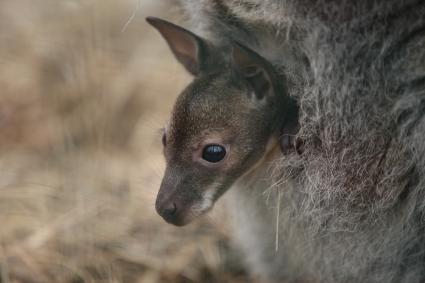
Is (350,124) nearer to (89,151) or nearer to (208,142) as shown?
(208,142)

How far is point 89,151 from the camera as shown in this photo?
11.5 feet

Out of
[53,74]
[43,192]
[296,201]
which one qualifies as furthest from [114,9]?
[296,201]

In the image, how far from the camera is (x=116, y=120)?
13.0 feet

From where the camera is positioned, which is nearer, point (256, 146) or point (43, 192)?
point (256, 146)

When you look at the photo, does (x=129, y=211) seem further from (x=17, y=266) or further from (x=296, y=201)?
(x=296, y=201)

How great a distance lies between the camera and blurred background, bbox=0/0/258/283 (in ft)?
9.07

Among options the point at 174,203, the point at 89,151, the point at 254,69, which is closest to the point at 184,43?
the point at 254,69

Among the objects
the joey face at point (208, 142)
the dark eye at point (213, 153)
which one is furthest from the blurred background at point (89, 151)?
the dark eye at point (213, 153)

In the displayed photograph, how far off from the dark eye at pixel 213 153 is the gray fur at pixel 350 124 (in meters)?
0.17

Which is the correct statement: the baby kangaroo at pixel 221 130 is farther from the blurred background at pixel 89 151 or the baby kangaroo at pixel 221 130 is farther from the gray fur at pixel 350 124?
the blurred background at pixel 89 151

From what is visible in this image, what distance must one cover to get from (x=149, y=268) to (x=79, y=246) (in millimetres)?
259

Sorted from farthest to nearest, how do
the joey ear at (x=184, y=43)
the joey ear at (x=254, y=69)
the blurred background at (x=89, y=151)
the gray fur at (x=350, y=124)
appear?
the blurred background at (x=89, y=151)
the joey ear at (x=184, y=43)
the joey ear at (x=254, y=69)
the gray fur at (x=350, y=124)

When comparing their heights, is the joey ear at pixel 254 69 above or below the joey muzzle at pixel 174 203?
above

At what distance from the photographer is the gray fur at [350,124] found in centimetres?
192
